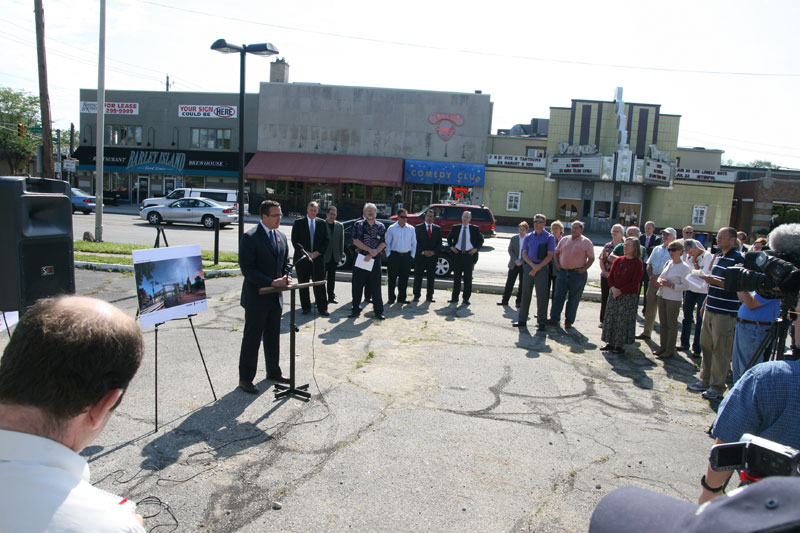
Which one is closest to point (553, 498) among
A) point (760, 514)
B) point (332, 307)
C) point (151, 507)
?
point (151, 507)

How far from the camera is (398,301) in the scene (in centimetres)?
1077

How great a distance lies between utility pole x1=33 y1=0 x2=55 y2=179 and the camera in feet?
50.6

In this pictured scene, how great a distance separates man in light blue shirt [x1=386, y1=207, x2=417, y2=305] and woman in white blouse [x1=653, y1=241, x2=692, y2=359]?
15.7 ft

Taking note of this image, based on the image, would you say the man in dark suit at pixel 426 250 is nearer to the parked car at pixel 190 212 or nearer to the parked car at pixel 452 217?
the parked car at pixel 452 217

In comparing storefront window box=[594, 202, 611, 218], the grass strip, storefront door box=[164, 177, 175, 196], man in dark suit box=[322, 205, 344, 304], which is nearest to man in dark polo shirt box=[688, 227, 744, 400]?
man in dark suit box=[322, 205, 344, 304]

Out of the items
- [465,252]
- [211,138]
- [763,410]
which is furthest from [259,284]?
[211,138]

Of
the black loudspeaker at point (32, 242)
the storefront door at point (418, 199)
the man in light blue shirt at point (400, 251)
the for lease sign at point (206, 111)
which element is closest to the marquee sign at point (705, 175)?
the storefront door at point (418, 199)

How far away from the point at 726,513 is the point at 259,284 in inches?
199

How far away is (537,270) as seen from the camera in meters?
9.19

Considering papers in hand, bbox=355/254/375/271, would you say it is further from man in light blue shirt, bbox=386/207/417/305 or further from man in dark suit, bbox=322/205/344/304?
man in light blue shirt, bbox=386/207/417/305

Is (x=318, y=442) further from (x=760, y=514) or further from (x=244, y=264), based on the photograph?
(x=760, y=514)

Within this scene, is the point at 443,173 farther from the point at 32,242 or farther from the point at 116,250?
the point at 32,242

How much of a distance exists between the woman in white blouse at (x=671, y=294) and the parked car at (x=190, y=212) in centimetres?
2178

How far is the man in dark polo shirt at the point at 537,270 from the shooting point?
29.8 ft
